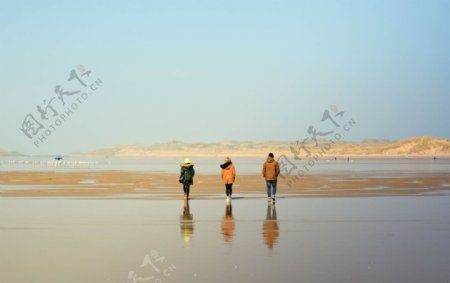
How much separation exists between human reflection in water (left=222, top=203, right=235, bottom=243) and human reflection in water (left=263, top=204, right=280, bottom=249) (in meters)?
0.74

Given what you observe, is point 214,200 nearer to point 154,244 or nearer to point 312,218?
point 312,218

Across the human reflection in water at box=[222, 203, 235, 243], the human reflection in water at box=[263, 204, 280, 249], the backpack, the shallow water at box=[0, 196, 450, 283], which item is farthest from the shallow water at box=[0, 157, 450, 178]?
the shallow water at box=[0, 196, 450, 283]

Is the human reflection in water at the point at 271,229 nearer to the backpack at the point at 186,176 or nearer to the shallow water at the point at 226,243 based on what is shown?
the shallow water at the point at 226,243

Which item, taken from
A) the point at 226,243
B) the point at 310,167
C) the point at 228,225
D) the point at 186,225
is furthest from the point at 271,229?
the point at 310,167

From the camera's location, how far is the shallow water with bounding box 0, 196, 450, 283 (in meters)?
9.49

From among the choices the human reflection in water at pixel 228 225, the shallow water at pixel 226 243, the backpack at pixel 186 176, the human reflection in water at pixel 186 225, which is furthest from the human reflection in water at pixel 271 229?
the backpack at pixel 186 176

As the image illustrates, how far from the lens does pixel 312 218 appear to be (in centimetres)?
1716

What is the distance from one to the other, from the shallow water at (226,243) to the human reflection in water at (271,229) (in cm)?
2

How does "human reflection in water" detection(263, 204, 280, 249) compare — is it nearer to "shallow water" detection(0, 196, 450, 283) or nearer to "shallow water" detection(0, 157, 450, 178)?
"shallow water" detection(0, 196, 450, 283)

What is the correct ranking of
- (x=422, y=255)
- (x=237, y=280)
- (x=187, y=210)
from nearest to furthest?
(x=237, y=280) < (x=422, y=255) < (x=187, y=210)

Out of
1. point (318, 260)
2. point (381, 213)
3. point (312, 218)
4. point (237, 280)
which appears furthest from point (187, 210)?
point (237, 280)

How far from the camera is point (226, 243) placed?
12.5 meters

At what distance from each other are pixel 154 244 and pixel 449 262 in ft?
17.7

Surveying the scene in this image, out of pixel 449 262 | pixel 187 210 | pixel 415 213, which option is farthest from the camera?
pixel 187 210
